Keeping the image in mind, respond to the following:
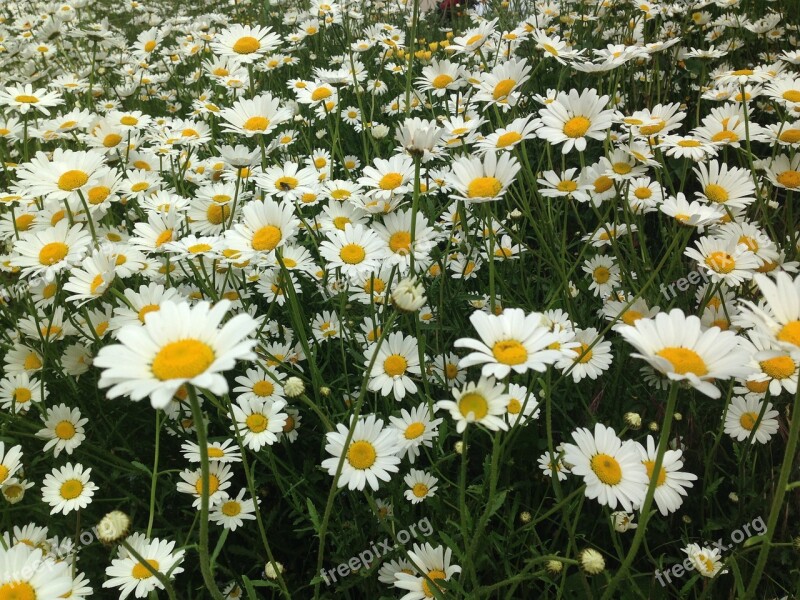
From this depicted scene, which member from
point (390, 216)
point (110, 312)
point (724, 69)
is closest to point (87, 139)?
point (110, 312)

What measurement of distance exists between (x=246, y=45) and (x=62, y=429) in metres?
1.88

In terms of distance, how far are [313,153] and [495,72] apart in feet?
4.66

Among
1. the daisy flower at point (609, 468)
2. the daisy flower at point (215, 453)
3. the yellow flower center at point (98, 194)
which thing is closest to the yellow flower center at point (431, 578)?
the daisy flower at point (609, 468)

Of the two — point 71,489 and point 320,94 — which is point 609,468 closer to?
point 71,489

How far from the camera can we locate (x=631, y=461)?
1.46 meters

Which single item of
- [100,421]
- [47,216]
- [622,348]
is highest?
[47,216]

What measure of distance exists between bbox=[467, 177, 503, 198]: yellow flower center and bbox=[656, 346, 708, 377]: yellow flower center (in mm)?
699

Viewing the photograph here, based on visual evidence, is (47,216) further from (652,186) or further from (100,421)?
(652,186)

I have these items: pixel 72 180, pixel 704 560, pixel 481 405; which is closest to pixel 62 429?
pixel 72 180

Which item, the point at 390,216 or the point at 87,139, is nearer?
the point at 390,216

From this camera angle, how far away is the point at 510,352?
119cm

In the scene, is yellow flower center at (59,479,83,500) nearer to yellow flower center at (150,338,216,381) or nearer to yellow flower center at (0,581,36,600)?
yellow flower center at (0,581,36,600)

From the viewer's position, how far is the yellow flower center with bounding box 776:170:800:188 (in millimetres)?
2154

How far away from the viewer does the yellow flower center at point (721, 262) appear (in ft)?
5.44
